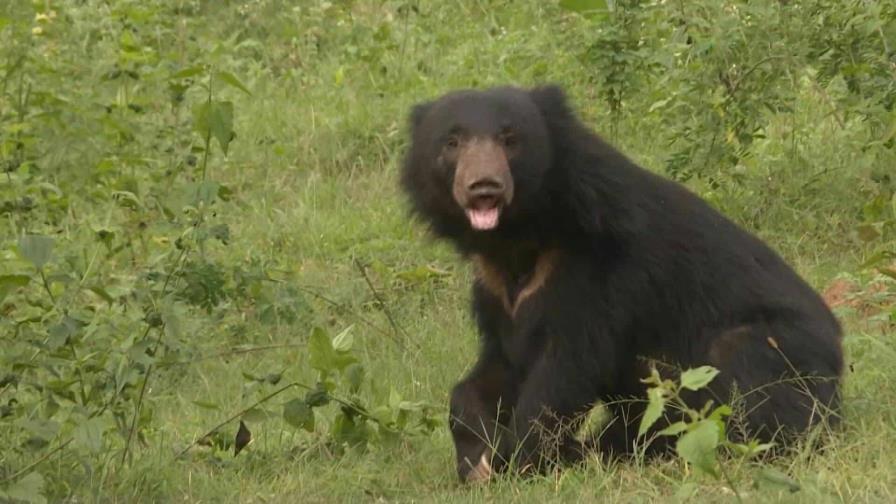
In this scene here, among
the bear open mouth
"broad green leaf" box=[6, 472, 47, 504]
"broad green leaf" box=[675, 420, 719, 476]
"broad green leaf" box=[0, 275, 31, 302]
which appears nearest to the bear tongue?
the bear open mouth

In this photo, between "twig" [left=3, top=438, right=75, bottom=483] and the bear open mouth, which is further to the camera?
the bear open mouth

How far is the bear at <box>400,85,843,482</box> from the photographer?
6188 mm

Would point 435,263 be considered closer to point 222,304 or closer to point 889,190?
point 222,304

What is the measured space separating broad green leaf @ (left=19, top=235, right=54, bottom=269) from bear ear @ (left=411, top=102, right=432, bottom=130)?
5.88 ft

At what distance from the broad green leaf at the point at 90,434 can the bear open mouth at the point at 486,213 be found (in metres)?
1.51

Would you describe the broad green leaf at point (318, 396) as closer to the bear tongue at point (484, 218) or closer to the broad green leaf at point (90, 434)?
the bear tongue at point (484, 218)

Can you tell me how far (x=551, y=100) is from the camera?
6.54 m

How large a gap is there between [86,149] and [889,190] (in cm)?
391

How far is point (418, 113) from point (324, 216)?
130 inches

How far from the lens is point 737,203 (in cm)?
935

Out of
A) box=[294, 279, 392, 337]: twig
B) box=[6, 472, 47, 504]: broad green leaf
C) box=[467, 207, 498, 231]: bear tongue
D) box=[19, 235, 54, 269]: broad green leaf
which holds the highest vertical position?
box=[467, 207, 498, 231]: bear tongue

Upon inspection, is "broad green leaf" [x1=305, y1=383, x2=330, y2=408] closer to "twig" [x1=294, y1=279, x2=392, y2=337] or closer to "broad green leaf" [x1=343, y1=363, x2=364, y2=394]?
"broad green leaf" [x1=343, y1=363, x2=364, y2=394]

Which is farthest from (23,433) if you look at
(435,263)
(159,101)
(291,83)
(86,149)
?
(291,83)

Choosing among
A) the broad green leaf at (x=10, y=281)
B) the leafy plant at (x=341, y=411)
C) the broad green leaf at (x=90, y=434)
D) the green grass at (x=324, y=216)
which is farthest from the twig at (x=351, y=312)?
the broad green leaf at (x=10, y=281)
